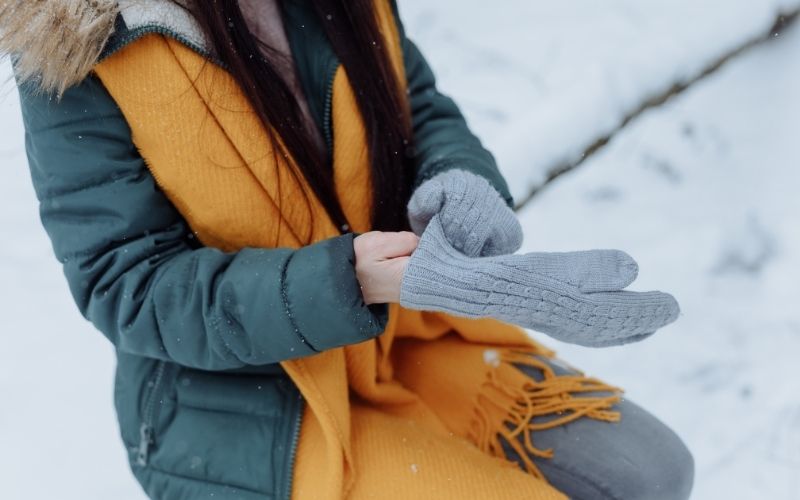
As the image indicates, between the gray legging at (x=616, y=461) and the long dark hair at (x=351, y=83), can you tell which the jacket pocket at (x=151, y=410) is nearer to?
the long dark hair at (x=351, y=83)

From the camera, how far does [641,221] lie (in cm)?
220

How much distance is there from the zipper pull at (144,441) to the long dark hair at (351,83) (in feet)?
1.26

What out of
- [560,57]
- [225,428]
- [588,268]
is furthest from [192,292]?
[560,57]

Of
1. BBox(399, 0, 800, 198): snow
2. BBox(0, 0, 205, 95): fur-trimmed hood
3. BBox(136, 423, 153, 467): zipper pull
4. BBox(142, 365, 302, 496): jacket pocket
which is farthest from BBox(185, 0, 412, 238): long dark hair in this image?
BBox(399, 0, 800, 198): snow

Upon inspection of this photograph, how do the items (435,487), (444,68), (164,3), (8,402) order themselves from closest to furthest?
(164,3) < (435,487) < (8,402) < (444,68)

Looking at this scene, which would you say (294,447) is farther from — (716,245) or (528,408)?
(716,245)

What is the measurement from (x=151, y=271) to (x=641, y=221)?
1.53 m

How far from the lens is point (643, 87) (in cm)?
219

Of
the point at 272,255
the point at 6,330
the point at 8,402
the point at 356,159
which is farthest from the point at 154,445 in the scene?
the point at 6,330

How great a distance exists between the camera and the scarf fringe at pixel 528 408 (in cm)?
123

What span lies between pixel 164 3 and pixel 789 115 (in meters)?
2.03

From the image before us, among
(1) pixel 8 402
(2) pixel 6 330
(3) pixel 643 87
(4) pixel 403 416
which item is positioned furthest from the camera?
(3) pixel 643 87

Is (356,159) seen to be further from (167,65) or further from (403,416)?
(403,416)

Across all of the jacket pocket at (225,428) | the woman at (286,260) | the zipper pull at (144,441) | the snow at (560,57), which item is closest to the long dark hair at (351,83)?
the woman at (286,260)
